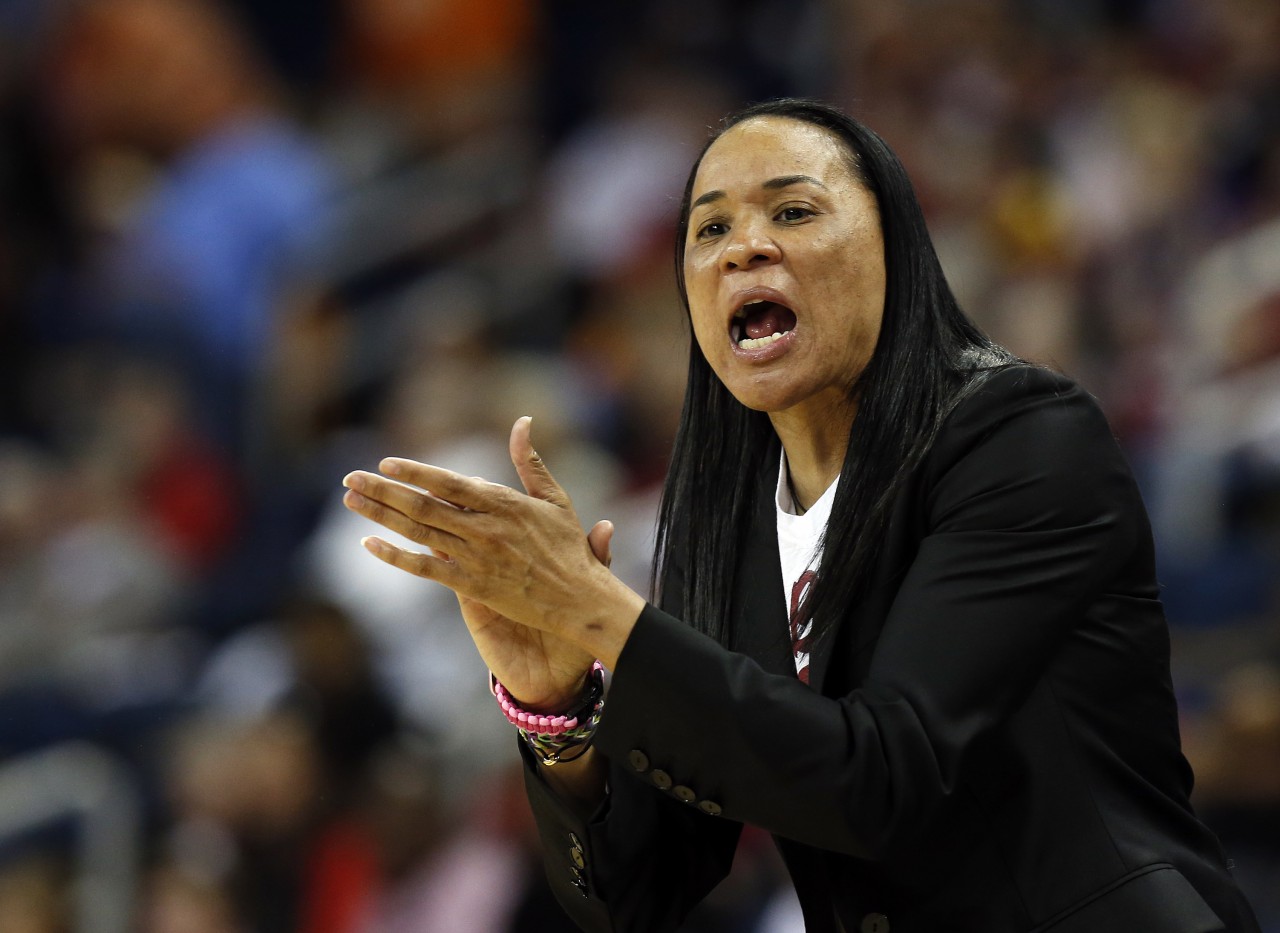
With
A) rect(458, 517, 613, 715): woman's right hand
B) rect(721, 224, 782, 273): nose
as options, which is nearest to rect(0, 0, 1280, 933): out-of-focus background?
rect(458, 517, 613, 715): woman's right hand

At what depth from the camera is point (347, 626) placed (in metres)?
4.76

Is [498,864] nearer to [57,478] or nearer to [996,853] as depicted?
[57,478]

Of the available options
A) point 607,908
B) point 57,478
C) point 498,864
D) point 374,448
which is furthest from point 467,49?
point 607,908

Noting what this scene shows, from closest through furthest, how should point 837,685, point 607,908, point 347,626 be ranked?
point 837,685 → point 607,908 → point 347,626

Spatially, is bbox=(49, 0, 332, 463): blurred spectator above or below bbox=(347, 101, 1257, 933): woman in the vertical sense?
below

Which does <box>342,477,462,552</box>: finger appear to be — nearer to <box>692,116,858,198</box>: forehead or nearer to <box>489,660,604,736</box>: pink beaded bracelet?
<box>489,660,604,736</box>: pink beaded bracelet

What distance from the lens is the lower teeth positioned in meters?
1.86

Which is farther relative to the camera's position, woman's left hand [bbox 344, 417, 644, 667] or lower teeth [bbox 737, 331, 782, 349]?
lower teeth [bbox 737, 331, 782, 349]

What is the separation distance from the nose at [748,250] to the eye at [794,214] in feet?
0.11

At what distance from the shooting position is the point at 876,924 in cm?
165

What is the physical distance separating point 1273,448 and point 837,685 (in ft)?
10.7

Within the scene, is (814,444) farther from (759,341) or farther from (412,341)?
(412,341)

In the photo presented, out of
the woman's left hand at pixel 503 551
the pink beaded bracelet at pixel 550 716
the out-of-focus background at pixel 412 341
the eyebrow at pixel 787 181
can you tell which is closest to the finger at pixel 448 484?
the woman's left hand at pixel 503 551

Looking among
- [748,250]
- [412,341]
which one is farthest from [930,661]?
[412,341]
